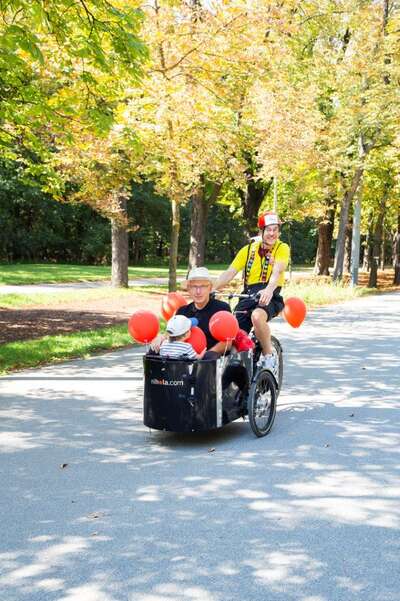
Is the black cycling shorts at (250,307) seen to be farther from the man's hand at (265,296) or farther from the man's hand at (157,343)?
the man's hand at (157,343)

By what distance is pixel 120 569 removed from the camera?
3549 millimetres

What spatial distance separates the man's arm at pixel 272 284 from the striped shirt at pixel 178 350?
3.01 feet

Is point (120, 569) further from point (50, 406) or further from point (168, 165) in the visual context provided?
point (168, 165)

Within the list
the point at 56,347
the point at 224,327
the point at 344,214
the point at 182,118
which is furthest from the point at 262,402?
the point at 344,214

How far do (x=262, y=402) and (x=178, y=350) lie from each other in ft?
3.44

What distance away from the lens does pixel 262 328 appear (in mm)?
6500

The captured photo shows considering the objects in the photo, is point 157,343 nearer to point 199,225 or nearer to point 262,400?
point 262,400

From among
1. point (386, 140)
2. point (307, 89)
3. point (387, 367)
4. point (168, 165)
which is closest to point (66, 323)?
point (168, 165)

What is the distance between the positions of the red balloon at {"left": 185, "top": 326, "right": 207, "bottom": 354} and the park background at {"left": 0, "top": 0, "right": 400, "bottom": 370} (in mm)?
3719

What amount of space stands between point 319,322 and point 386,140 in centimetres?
1472

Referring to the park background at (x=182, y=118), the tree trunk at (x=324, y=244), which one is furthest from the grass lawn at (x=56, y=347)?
the tree trunk at (x=324, y=244)

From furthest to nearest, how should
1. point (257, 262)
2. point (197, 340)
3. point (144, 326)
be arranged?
point (257, 262) < point (144, 326) < point (197, 340)

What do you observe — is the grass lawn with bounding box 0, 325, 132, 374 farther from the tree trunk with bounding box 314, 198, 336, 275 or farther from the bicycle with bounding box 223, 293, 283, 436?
the tree trunk with bounding box 314, 198, 336, 275

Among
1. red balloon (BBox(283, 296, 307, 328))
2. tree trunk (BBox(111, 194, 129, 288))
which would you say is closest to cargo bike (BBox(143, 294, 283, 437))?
red balloon (BBox(283, 296, 307, 328))
